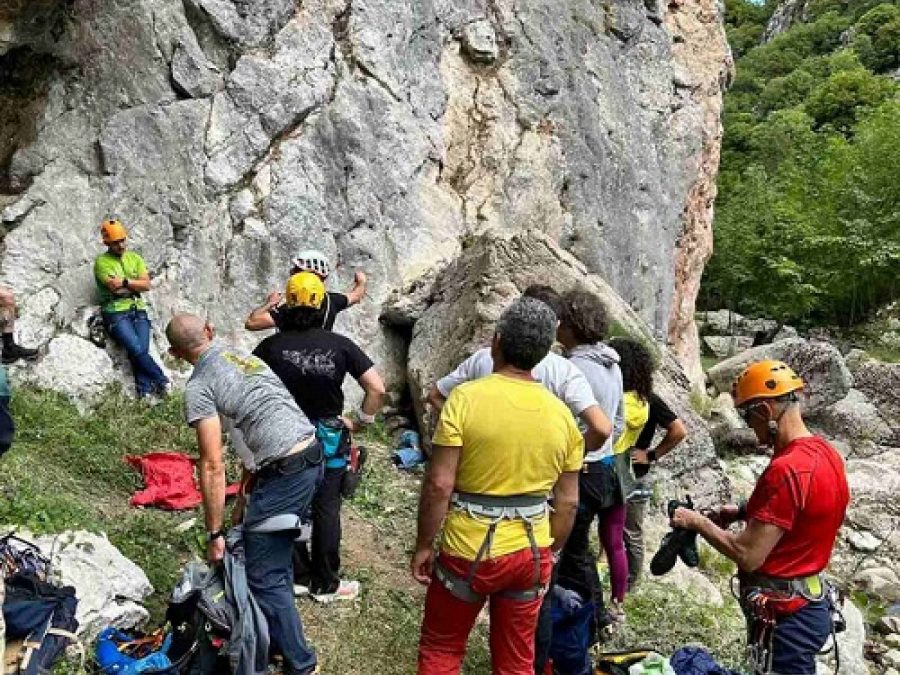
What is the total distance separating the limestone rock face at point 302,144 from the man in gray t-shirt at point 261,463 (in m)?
5.63

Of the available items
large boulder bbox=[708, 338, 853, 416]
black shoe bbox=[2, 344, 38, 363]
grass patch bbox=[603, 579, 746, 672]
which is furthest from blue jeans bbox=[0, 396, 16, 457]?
large boulder bbox=[708, 338, 853, 416]

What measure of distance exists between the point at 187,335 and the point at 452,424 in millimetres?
1679

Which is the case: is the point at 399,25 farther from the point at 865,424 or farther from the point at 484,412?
the point at 865,424

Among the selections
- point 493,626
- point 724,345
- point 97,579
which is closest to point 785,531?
point 493,626

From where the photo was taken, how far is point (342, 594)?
6.16 meters

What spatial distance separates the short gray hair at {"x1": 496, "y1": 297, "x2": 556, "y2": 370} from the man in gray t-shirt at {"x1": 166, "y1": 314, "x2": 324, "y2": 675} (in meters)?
1.39

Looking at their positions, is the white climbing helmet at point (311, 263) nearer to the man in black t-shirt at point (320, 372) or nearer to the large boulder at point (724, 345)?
the man in black t-shirt at point (320, 372)

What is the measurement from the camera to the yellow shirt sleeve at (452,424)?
3.84 metres

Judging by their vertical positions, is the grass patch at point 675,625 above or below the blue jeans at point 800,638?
below

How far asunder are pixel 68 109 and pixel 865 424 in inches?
681

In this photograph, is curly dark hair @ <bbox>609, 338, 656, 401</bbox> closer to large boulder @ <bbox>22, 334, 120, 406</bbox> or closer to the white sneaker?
the white sneaker

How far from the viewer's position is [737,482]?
13.3 metres

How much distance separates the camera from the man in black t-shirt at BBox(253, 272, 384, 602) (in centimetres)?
541

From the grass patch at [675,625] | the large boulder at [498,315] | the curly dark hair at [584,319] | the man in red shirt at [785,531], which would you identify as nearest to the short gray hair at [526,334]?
the man in red shirt at [785,531]
